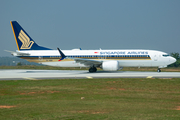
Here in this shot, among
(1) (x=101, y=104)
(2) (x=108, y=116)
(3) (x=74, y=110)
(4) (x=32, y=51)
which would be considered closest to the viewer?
(2) (x=108, y=116)

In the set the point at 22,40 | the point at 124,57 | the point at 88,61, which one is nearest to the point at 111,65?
the point at 124,57

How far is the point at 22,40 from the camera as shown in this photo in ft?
148

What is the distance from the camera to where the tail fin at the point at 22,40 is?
44.8 meters

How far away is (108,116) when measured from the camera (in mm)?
10359

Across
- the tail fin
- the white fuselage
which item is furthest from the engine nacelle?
the tail fin

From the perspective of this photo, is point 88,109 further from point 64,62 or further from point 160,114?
point 64,62

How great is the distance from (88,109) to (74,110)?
29.0 inches

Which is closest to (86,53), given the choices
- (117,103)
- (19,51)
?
(19,51)

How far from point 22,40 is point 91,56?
46.8 feet

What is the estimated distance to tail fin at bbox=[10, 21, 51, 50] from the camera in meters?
44.8

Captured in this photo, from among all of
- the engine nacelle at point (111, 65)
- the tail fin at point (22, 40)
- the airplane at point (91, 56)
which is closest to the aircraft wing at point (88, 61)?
the airplane at point (91, 56)

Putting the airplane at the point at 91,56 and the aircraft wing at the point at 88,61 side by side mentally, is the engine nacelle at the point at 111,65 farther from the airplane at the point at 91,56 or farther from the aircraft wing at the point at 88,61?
the aircraft wing at the point at 88,61

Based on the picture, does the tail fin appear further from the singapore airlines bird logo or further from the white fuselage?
the white fuselage

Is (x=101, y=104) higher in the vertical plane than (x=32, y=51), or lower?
lower
